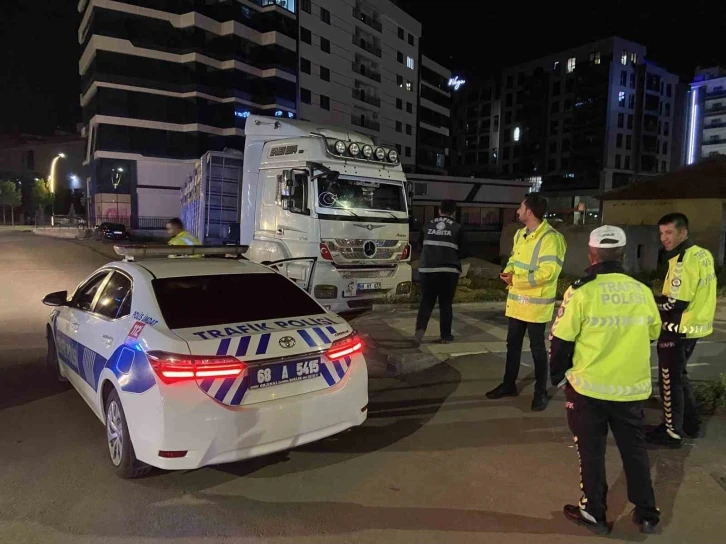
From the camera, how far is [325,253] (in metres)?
8.75

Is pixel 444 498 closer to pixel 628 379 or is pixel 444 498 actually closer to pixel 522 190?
pixel 628 379

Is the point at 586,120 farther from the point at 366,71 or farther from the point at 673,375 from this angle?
the point at 673,375

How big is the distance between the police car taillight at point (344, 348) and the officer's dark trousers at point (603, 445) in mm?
1574

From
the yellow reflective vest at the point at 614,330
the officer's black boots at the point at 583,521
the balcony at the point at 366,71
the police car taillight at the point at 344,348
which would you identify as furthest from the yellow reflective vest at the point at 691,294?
the balcony at the point at 366,71

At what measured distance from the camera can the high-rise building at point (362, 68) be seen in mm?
50781

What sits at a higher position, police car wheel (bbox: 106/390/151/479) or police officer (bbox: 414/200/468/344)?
police officer (bbox: 414/200/468/344)

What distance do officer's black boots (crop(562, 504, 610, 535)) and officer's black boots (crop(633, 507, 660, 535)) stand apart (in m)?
0.18

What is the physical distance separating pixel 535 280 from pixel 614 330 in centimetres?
197

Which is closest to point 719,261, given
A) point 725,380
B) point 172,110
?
point 725,380

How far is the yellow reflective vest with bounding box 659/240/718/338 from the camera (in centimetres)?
407

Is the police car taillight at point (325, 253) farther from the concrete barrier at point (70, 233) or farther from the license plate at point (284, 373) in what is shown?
the concrete barrier at point (70, 233)

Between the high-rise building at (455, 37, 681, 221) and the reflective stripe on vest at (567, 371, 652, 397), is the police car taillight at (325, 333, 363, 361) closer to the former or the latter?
the reflective stripe on vest at (567, 371, 652, 397)

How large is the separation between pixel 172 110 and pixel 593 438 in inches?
1890

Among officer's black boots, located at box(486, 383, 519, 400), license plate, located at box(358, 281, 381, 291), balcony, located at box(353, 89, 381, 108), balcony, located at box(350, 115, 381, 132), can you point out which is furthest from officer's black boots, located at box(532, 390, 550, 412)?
balcony, located at box(353, 89, 381, 108)
